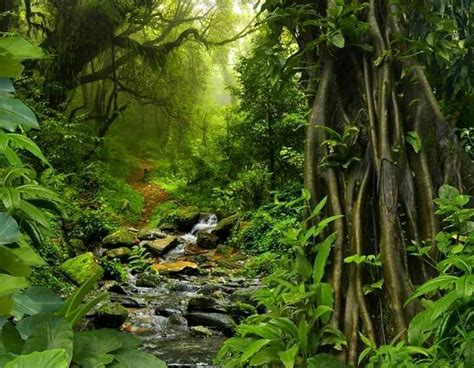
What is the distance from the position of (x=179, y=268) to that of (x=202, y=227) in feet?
12.4

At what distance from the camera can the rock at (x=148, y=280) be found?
803 centimetres

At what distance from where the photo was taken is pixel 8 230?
98 cm

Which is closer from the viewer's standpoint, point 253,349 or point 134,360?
point 134,360

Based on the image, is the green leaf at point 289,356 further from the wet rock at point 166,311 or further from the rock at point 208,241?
the rock at point 208,241

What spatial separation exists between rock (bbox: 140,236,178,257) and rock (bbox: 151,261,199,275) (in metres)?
1.04

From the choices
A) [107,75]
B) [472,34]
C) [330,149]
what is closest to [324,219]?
[330,149]

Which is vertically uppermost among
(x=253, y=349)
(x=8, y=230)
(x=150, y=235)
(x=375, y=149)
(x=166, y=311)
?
(x=375, y=149)

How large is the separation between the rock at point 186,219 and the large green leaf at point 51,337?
12021 mm

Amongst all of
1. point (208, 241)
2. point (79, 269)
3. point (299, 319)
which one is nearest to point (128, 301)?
point (79, 269)

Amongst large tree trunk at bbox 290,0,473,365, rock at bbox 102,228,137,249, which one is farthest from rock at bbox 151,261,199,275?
large tree trunk at bbox 290,0,473,365

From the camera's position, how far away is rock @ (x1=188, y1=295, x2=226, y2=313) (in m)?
6.27

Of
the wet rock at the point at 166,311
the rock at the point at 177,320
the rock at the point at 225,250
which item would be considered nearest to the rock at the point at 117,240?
the rock at the point at 225,250

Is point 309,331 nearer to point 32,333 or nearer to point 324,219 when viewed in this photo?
point 324,219

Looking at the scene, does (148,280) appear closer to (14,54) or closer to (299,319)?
(299,319)
